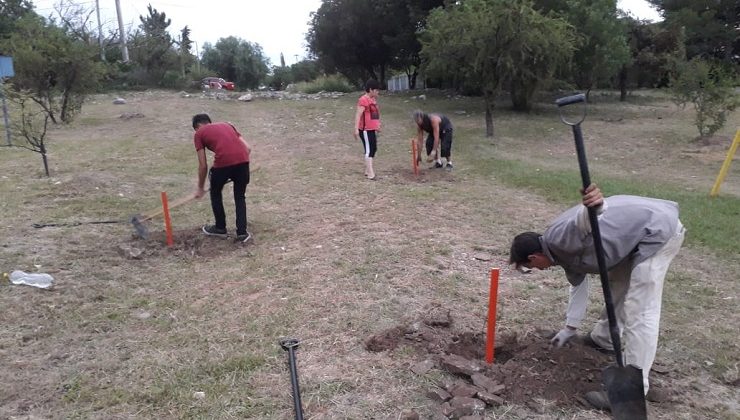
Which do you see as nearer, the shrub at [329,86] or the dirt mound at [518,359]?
the dirt mound at [518,359]

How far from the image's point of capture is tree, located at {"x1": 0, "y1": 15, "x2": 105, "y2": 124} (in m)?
15.6

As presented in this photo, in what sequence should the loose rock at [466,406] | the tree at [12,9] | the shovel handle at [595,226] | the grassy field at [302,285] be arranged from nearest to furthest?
the shovel handle at [595,226] < the loose rock at [466,406] < the grassy field at [302,285] < the tree at [12,9]

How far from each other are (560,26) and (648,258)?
13351 millimetres

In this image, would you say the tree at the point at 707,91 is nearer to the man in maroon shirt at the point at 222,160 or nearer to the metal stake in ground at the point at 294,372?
the man in maroon shirt at the point at 222,160

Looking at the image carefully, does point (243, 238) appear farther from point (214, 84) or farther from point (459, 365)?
point (214, 84)

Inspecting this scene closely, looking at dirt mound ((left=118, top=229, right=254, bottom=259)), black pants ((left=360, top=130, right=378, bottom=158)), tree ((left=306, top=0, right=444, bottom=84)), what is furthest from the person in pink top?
tree ((left=306, top=0, right=444, bottom=84))

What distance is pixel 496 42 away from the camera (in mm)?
14547

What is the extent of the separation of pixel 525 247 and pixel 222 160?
12.3 ft

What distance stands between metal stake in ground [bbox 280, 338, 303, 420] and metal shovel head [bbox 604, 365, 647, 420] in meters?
1.66

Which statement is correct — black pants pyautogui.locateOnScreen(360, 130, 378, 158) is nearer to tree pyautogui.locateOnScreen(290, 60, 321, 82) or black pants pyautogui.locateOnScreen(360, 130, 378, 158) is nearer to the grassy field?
the grassy field

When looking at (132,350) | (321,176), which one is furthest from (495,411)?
(321,176)

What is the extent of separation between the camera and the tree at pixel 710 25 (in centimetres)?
2892

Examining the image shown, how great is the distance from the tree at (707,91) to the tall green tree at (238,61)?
120ft

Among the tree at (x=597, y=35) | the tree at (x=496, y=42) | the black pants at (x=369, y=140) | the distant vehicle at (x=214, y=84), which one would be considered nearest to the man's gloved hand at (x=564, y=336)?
the black pants at (x=369, y=140)
